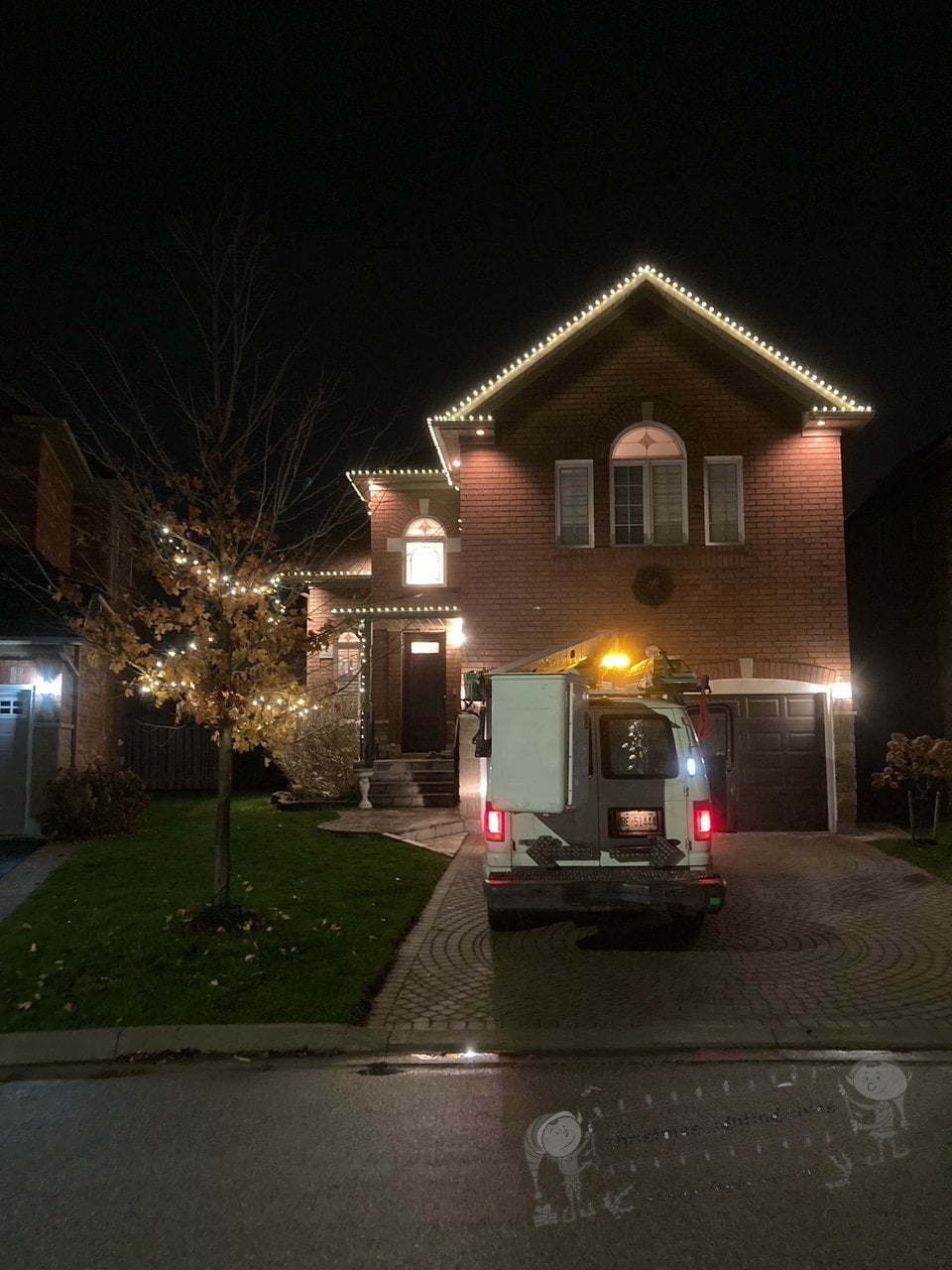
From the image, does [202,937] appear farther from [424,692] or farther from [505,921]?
[424,692]

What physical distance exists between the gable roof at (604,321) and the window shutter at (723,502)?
1.58 meters

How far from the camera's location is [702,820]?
25.0ft

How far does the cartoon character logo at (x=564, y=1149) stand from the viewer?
3928 mm

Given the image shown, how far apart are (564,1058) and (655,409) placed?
11.5 metres

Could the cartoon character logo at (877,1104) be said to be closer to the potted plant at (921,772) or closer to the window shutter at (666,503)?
the potted plant at (921,772)

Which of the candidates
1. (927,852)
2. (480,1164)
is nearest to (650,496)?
(927,852)

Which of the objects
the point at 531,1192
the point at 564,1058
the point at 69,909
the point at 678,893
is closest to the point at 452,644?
the point at 69,909

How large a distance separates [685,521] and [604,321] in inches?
140

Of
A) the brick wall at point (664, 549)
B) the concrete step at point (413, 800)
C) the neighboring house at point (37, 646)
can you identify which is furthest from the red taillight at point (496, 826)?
the concrete step at point (413, 800)

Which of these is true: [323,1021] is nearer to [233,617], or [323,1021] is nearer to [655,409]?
[233,617]

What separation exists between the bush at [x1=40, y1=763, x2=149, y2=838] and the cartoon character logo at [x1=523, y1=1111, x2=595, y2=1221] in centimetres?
1074

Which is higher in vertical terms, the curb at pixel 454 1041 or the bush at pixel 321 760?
the bush at pixel 321 760

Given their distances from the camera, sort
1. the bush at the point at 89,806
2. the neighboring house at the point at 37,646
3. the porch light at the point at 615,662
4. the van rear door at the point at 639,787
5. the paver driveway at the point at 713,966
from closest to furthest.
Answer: the paver driveway at the point at 713,966 < the van rear door at the point at 639,787 < the porch light at the point at 615,662 < the bush at the point at 89,806 < the neighboring house at the point at 37,646

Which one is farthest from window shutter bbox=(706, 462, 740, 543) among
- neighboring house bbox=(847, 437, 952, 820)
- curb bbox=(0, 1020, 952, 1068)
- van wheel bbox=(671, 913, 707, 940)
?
curb bbox=(0, 1020, 952, 1068)
